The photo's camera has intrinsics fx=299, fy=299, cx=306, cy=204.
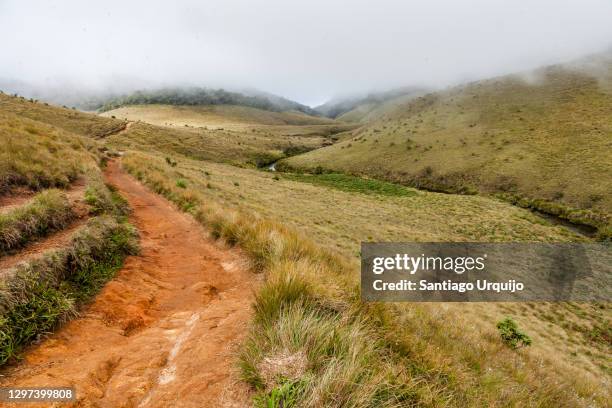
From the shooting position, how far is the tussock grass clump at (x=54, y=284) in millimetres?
4285

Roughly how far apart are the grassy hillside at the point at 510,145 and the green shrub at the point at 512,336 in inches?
1069

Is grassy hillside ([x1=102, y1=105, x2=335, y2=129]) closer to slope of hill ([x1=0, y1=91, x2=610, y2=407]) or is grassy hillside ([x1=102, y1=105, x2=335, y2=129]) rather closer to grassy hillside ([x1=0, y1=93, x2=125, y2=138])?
grassy hillside ([x1=0, y1=93, x2=125, y2=138])

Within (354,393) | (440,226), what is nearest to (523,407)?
(354,393)

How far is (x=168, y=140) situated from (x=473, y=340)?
6633 centimetres

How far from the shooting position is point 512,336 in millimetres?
9383

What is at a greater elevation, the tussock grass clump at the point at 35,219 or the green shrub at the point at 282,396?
the tussock grass clump at the point at 35,219

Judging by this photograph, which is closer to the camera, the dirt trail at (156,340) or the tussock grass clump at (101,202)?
the dirt trail at (156,340)

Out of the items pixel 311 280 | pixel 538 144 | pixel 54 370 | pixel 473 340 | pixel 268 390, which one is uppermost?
pixel 538 144

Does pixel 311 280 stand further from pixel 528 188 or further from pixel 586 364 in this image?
pixel 528 188

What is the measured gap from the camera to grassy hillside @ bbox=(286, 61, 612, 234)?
34094 mm

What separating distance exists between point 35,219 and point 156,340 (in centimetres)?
496

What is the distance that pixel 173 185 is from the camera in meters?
16.7

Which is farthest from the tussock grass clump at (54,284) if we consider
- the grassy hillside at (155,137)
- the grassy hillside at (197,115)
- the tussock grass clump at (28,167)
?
the grassy hillside at (197,115)

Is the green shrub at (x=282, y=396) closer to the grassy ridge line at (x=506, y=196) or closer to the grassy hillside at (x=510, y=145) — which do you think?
the grassy ridge line at (x=506, y=196)
